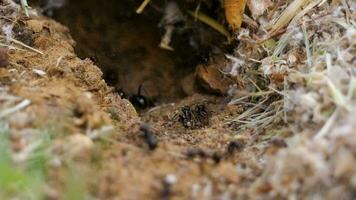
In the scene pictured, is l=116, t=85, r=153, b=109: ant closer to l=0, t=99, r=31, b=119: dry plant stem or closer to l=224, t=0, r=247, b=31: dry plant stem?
l=224, t=0, r=247, b=31: dry plant stem

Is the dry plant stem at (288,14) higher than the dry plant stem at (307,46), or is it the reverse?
the dry plant stem at (288,14)

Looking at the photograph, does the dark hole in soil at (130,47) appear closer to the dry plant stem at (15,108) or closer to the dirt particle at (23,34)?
the dirt particle at (23,34)

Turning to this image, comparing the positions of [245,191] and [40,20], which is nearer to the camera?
[245,191]

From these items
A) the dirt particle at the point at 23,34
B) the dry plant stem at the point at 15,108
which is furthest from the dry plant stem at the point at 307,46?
the dirt particle at the point at 23,34

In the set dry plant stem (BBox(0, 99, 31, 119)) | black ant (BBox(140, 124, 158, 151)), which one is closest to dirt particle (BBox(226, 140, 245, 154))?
black ant (BBox(140, 124, 158, 151))

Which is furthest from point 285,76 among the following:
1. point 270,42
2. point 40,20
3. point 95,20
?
point 95,20

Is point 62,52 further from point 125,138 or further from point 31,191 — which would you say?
point 31,191
